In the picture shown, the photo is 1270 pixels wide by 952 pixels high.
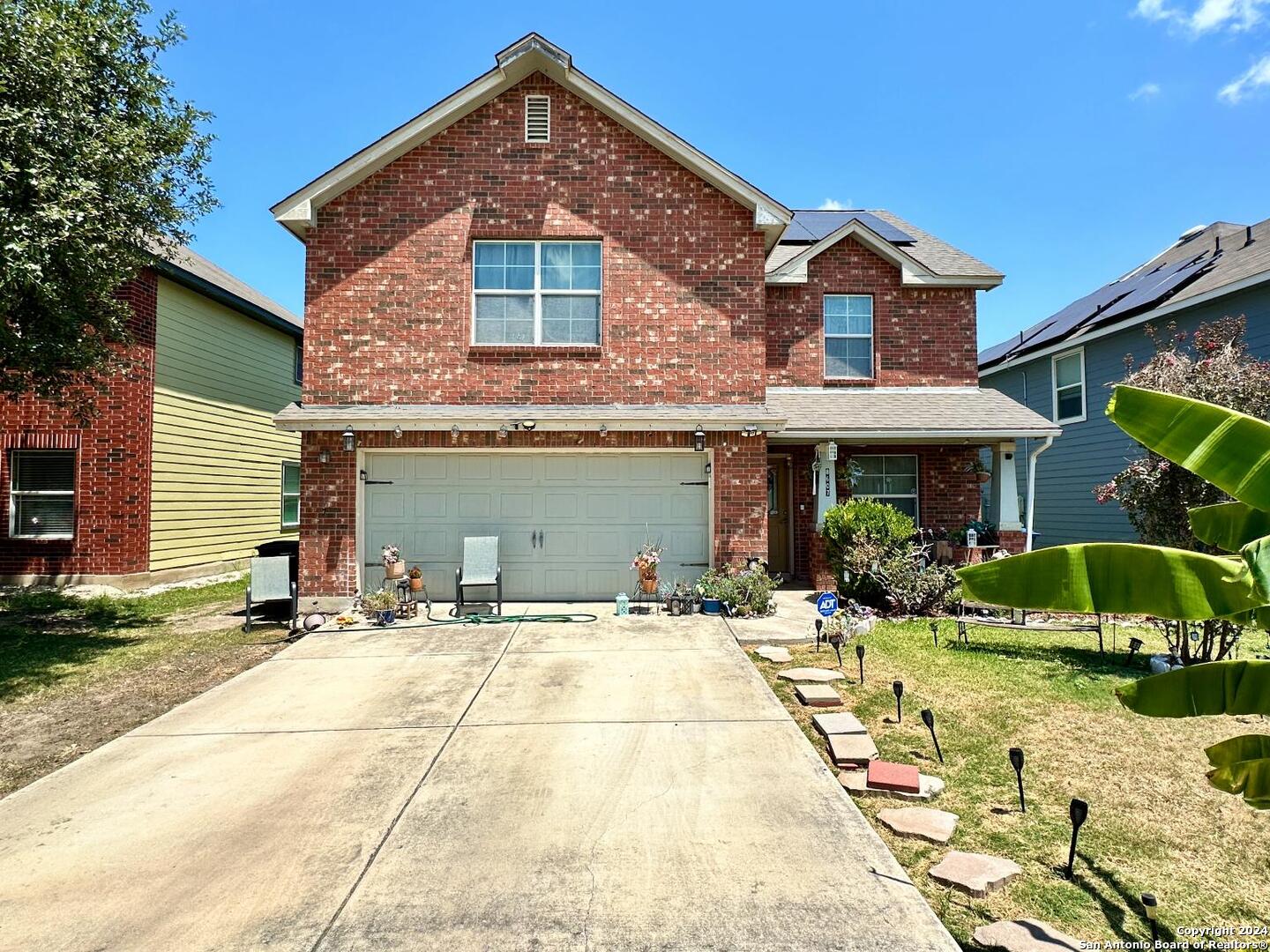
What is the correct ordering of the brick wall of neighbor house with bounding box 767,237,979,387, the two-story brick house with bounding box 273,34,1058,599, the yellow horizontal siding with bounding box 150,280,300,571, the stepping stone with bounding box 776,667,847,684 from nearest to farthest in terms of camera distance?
the stepping stone with bounding box 776,667,847,684 < the two-story brick house with bounding box 273,34,1058,599 < the brick wall of neighbor house with bounding box 767,237,979,387 < the yellow horizontal siding with bounding box 150,280,300,571

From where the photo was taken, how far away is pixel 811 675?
692cm

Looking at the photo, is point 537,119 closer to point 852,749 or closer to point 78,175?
point 78,175

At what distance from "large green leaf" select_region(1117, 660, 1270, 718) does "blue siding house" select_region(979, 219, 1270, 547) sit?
10.2m

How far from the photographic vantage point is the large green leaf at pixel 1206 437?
256cm

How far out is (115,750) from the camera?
17.4ft

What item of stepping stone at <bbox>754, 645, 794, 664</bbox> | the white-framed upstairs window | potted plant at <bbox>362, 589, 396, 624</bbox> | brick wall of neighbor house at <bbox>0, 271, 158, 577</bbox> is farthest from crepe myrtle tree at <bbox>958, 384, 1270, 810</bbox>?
the white-framed upstairs window

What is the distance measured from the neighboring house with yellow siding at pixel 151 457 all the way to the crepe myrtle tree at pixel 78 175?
229cm

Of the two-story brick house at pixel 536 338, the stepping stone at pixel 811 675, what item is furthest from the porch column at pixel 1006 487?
the stepping stone at pixel 811 675

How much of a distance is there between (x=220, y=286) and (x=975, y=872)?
58.8ft

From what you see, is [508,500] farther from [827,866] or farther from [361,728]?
[827,866]

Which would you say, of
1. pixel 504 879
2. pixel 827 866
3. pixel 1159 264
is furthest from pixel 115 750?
pixel 1159 264

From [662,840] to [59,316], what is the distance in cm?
998

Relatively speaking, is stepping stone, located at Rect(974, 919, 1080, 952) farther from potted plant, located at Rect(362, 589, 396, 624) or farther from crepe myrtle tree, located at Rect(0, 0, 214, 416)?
crepe myrtle tree, located at Rect(0, 0, 214, 416)

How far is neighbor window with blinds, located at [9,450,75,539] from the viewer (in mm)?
13023
